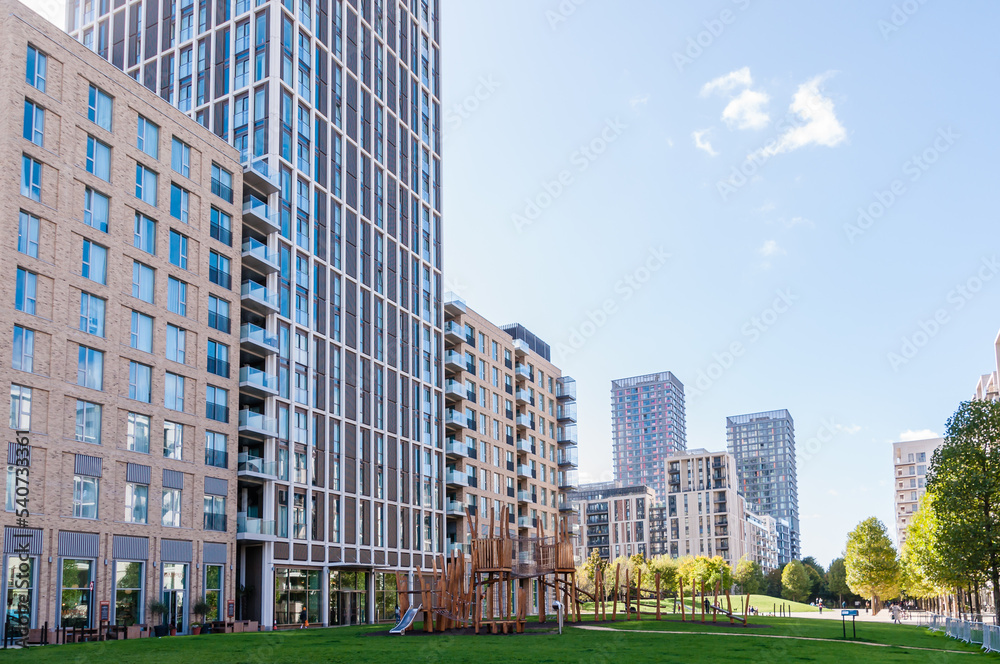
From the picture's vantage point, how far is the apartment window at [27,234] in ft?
146

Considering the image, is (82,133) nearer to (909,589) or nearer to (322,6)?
(322,6)

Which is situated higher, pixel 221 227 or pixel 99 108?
pixel 99 108

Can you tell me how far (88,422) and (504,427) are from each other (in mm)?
55114

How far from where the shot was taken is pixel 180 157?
5603 cm

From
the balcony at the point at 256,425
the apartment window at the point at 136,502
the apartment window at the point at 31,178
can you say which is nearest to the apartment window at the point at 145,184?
the apartment window at the point at 31,178

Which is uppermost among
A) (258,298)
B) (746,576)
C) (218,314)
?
(258,298)

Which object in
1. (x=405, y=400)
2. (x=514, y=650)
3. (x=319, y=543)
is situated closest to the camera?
(x=514, y=650)

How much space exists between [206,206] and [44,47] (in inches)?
517

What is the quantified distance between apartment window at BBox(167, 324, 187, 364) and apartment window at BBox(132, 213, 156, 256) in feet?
14.5

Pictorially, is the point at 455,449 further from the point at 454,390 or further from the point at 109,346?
the point at 109,346

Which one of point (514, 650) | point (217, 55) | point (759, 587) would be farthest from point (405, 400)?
point (759, 587)

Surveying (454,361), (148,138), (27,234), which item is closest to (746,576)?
(454,361)

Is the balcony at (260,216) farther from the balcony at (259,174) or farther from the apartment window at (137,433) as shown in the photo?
the apartment window at (137,433)

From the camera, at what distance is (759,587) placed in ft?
576
